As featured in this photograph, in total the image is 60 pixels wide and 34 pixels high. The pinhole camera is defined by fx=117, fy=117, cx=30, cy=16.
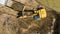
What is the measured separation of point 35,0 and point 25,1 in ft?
0.45

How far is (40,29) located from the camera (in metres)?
1.29

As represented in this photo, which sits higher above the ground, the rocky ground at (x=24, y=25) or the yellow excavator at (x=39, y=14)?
the yellow excavator at (x=39, y=14)

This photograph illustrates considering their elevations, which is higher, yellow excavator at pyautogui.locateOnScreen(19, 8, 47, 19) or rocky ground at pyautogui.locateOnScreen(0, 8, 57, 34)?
yellow excavator at pyautogui.locateOnScreen(19, 8, 47, 19)

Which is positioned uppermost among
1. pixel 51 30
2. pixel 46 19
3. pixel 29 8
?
pixel 29 8

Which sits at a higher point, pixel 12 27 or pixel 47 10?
pixel 47 10

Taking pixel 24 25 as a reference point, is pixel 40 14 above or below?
above

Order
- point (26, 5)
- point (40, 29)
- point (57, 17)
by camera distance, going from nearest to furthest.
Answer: point (40, 29) < point (57, 17) < point (26, 5)

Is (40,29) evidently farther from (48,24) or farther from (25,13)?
(25,13)

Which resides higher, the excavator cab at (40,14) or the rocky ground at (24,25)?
the excavator cab at (40,14)

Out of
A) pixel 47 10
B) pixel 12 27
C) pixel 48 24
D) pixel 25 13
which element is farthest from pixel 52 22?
pixel 12 27

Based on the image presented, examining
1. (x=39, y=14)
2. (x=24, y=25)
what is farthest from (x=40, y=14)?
(x=24, y=25)

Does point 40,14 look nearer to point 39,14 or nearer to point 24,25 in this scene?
point 39,14

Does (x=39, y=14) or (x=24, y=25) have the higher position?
(x=39, y=14)

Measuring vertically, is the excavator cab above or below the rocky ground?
above
